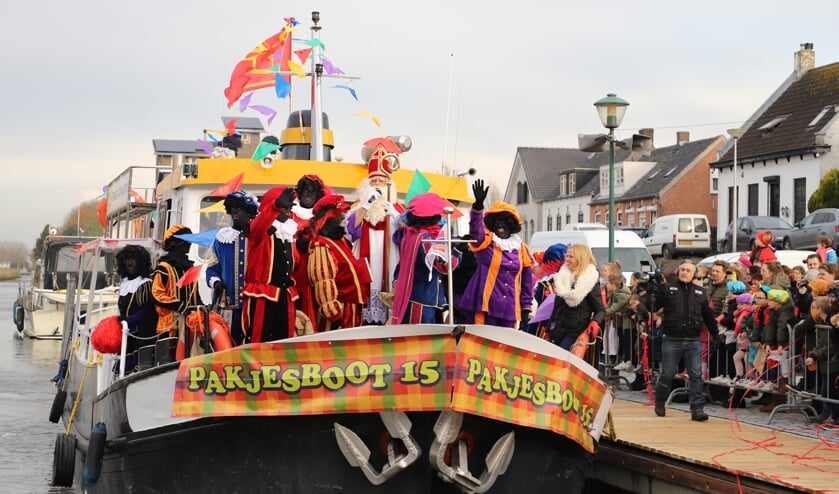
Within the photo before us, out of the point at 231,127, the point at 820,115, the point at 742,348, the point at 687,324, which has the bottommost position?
the point at 742,348

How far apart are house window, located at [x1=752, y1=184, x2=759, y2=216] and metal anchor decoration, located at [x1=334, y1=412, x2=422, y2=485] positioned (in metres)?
41.3

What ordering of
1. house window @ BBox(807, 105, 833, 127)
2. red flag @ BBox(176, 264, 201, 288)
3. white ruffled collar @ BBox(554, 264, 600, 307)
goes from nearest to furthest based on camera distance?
1. red flag @ BBox(176, 264, 201, 288)
2. white ruffled collar @ BBox(554, 264, 600, 307)
3. house window @ BBox(807, 105, 833, 127)

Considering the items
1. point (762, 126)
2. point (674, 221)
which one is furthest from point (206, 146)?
point (762, 126)

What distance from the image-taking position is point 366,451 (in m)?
7.75

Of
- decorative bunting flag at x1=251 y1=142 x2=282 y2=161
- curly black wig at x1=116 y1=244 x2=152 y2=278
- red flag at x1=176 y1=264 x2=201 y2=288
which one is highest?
decorative bunting flag at x1=251 y1=142 x2=282 y2=161

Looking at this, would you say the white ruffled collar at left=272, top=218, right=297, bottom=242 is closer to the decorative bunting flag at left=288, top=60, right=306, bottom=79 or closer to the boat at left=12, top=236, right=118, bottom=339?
the decorative bunting flag at left=288, top=60, right=306, bottom=79

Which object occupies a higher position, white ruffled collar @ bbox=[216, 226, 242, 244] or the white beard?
the white beard

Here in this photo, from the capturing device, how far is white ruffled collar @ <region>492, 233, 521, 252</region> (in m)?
9.04

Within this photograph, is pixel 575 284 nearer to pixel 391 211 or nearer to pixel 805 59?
pixel 391 211

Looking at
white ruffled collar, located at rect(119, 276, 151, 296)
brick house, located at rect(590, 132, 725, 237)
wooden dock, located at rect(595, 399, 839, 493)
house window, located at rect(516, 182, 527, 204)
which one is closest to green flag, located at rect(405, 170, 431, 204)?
white ruffled collar, located at rect(119, 276, 151, 296)

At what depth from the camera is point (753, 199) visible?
4738 centimetres

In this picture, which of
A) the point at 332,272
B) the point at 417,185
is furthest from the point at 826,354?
the point at 332,272

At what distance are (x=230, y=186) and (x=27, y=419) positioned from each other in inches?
379

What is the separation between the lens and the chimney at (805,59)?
4878 cm
